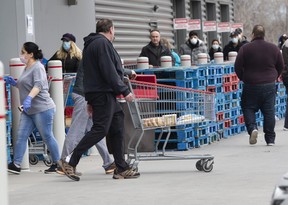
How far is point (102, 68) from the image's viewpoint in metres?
11.4

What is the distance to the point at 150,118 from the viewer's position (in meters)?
12.0

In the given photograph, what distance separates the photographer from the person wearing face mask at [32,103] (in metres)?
12.5

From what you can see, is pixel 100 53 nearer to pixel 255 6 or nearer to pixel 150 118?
pixel 150 118

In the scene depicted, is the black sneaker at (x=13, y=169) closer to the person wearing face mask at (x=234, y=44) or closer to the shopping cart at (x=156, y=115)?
the shopping cart at (x=156, y=115)

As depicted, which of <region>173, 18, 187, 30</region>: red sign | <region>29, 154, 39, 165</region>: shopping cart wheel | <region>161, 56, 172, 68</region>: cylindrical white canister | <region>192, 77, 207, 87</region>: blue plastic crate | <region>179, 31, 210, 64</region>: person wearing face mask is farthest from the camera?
<region>173, 18, 187, 30</region>: red sign

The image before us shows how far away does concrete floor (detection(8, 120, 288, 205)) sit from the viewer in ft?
32.7

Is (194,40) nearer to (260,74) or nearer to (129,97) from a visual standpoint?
(260,74)

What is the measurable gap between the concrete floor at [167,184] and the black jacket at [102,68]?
104 centimetres

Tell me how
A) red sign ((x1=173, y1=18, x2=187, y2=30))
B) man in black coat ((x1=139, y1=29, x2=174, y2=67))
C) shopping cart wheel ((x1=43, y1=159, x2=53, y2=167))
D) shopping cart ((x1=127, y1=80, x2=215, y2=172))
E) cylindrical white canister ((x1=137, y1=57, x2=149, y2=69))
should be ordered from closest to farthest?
shopping cart ((x1=127, y1=80, x2=215, y2=172)) < shopping cart wheel ((x1=43, y1=159, x2=53, y2=167)) < cylindrical white canister ((x1=137, y1=57, x2=149, y2=69)) < man in black coat ((x1=139, y1=29, x2=174, y2=67)) < red sign ((x1=173, y1=18, x2=187, y2=30))

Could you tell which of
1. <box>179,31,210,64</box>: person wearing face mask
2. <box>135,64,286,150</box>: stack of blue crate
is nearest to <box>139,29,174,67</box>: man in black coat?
<box>135,64,286,150</box>: stack of blue crate

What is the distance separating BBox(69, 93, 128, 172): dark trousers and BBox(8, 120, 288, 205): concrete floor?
325 millimetres

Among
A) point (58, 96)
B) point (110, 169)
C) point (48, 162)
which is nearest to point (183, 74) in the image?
point (58, 96)

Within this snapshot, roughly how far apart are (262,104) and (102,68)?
4.94 m

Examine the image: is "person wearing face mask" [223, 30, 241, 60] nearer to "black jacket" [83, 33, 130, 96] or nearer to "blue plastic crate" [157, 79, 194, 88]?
"blue plastic crate" [157, 79, 194, 88]
